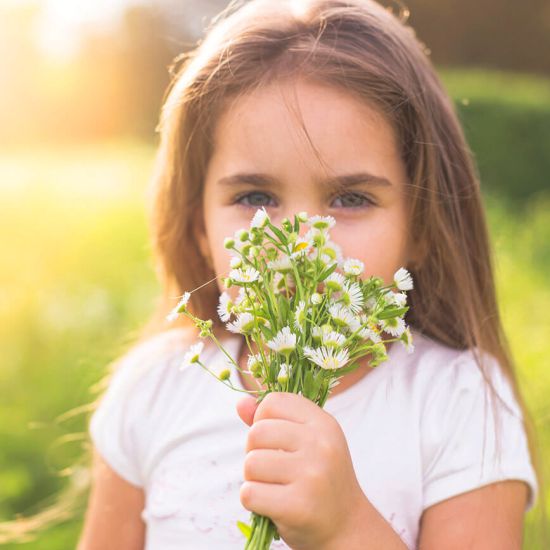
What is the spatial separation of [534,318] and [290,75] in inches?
168

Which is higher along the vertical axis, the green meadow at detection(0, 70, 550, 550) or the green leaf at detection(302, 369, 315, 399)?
the green meadow at detection(0, 70, 550, 550)

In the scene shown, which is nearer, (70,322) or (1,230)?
(70,322)

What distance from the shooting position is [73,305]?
508cm

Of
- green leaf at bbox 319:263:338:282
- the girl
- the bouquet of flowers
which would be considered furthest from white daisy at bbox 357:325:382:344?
the girl

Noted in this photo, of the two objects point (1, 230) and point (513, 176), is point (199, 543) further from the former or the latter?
point (513, 176)

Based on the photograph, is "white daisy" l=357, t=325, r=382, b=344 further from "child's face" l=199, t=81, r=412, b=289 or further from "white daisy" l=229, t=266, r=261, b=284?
"child's face" l=199, t=81, r=412, b=289

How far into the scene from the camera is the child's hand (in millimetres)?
1430

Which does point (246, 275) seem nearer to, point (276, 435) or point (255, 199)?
point (276, 435)

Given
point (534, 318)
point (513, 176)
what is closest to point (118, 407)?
point (534, 318)

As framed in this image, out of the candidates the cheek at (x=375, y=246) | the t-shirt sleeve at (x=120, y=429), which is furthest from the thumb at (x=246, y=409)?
the t-shirt sleeve at (x=120, y=429)

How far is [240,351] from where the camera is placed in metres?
2.48

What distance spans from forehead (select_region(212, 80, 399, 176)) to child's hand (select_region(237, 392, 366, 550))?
0.72m

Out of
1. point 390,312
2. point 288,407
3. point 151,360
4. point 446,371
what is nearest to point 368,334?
point 390,312

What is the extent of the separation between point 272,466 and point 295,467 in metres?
0.04
